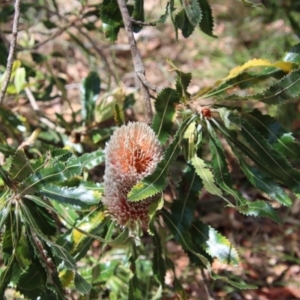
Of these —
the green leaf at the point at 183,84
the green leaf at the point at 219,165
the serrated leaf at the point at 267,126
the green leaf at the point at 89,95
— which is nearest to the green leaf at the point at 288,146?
the serrated leaf at the point at 267,126

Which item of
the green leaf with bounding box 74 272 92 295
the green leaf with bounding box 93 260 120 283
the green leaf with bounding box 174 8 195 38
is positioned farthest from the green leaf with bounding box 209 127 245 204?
the green leaf with bounding box 93 260 120 283

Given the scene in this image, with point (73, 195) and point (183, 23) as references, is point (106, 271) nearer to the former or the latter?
point (73, 195)

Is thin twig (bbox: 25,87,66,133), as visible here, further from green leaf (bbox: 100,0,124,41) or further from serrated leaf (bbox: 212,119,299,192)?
serrated leaf (bbox: 212,119,299,192)

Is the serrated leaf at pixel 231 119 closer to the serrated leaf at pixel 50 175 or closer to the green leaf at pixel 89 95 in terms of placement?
the serrated leaf at pixel 50 175

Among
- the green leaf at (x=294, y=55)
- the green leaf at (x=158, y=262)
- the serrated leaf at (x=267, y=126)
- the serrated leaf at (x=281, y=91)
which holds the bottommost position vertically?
the green leaf at (x=158, y=262)

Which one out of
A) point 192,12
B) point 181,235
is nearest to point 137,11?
point 192,12

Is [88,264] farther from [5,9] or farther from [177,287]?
[5,9]
